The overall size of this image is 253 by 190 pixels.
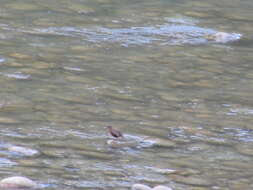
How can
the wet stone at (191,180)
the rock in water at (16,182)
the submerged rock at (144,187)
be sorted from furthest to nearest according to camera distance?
the wet stone at (191,180), the submerged rock at (144,187), the rock in water at (16,182)

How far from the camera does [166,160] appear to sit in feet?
15.1

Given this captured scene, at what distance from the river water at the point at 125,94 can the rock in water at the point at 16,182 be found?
117 millimetres

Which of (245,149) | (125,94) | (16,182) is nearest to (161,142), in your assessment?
(245,149)

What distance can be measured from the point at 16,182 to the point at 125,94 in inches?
92.7

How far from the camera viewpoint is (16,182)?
376 centimetres

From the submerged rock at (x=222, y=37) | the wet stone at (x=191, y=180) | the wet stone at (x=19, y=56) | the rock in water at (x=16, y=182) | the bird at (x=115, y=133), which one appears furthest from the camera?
the submerged rock at (x=222, y=37)

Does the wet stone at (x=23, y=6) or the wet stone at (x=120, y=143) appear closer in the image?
the wet stone at (x=120, y=143)

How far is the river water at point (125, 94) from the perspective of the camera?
435 centimetres

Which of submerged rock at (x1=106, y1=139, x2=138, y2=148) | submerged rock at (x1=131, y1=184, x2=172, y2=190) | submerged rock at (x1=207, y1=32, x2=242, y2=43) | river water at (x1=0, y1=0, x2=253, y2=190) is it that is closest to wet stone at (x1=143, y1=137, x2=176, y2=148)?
river water at (x1=0, y1=0, x2=253, y2=190)

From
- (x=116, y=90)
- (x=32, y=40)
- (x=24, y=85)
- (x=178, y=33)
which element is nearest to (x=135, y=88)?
(x=116, y=90)

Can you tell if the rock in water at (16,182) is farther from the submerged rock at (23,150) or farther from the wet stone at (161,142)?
the wet stone at (161,142)

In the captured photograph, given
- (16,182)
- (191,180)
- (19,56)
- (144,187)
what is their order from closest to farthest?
1. (16,182)
2. (144,187)
3. (191,180)
4. (19,56)

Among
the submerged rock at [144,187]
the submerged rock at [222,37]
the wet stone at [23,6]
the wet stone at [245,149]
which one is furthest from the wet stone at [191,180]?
the wet stone at [23,6]

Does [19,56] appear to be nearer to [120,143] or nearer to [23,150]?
[120,143]
